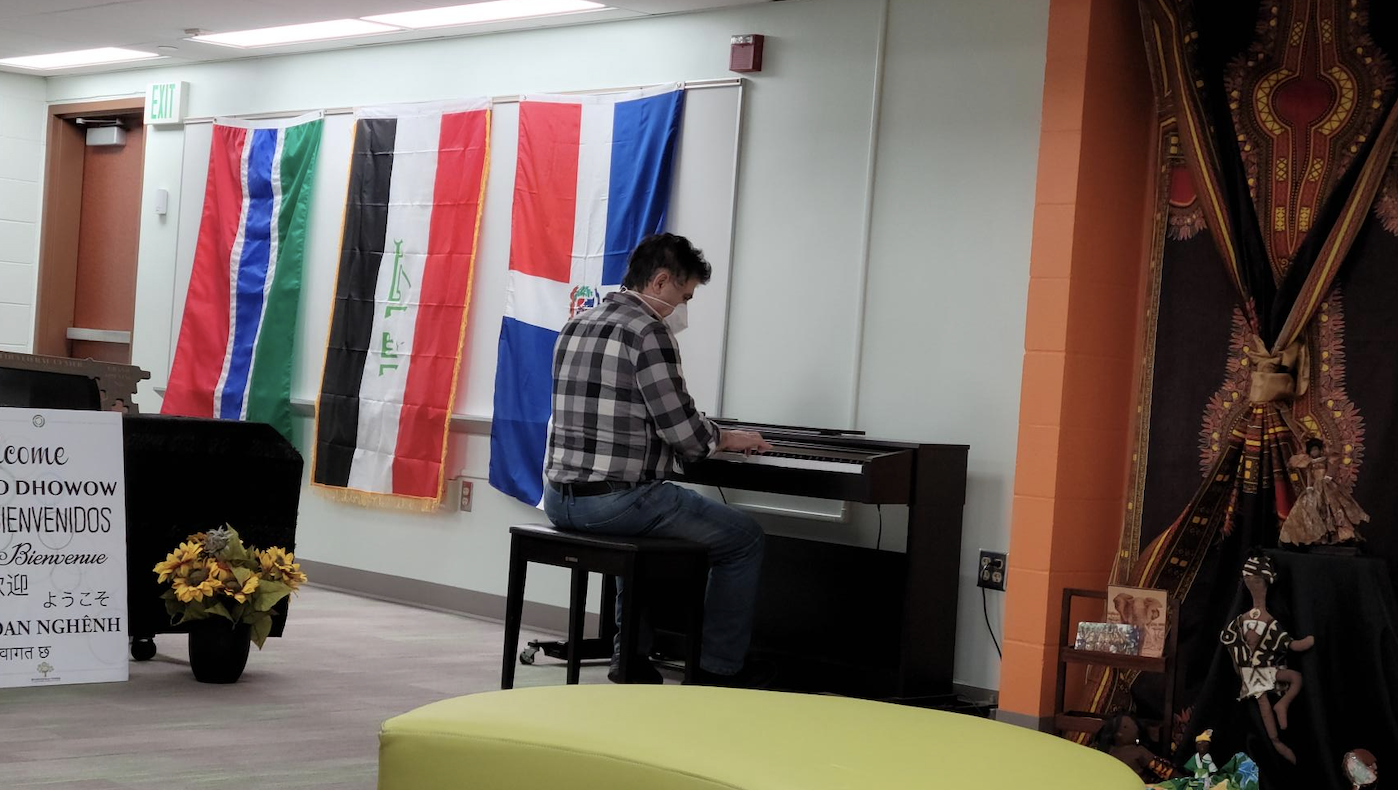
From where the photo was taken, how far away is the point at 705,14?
5406 mm

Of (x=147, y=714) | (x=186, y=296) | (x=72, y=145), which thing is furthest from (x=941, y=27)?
(x=72, y=145)

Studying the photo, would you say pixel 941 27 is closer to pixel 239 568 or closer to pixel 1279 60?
pixel 1279 60

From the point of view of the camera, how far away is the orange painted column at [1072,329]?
4246mm

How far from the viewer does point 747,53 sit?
5219 mm

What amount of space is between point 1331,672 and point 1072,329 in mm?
1141

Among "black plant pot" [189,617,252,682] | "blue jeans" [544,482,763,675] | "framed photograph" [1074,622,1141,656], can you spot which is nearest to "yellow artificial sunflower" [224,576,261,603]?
"black plant pot" [189,617,252,682]

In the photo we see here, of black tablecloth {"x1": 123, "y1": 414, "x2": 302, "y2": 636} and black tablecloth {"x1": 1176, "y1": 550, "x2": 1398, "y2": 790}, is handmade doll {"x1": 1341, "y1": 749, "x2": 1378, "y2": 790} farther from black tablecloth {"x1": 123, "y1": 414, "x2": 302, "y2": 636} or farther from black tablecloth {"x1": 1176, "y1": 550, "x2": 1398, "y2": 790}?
black tablecloth {"x1": 123, "y1": 414, "x2": 302, "y2": 636}

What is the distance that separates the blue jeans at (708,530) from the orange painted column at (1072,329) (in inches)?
29.4

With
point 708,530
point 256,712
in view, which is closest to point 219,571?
point 256,712

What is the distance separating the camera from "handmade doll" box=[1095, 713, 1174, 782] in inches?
147

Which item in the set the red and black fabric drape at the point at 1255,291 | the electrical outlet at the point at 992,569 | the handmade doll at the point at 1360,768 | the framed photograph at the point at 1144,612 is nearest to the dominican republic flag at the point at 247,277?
the electrical outlet at the point at 992,569

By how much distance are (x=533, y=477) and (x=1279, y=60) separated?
9.60ft

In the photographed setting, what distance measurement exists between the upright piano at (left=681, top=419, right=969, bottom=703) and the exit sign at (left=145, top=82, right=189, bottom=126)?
12.5 feet

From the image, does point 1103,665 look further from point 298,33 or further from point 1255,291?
point 298,33
